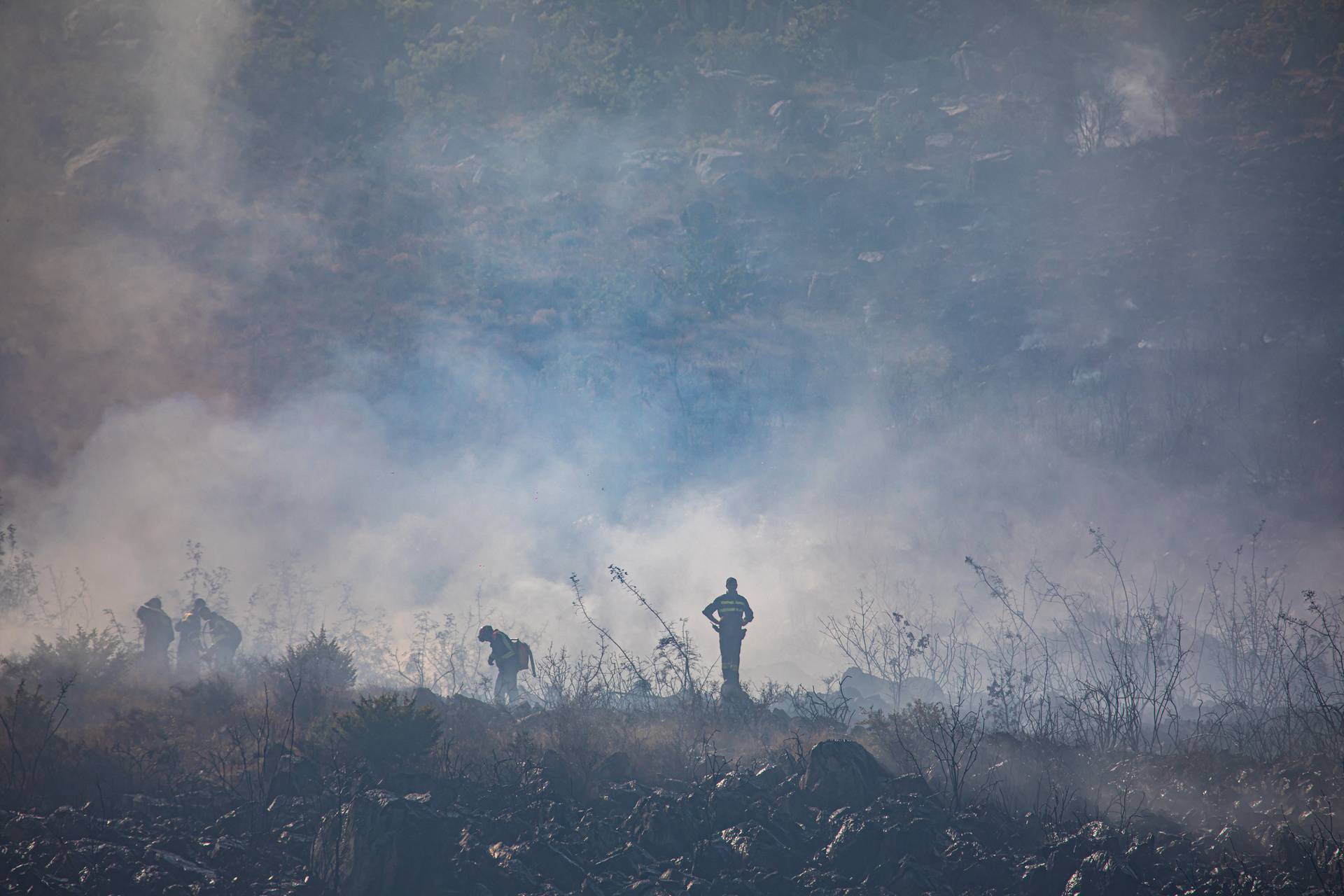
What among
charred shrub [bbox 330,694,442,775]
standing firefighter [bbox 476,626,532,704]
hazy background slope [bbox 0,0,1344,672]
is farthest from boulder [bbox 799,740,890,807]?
hazy background slope [bbox 0,0,1344,672]

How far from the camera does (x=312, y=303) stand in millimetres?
44906

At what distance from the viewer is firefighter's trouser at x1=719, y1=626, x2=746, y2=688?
47.0 feet

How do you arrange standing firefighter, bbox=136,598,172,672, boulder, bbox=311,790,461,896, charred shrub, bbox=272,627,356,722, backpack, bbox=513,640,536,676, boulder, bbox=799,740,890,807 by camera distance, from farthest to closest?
standing firefighter, bbox=136,598,172,672 < backpack, bbox=513,640,536,676 < charred shrub, bbox=272,627,356,722 < boulder, bbox=799,740,890,807 < boulder, bbox=311,790,461,896

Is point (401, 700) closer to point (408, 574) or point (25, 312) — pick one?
point (408, 574)

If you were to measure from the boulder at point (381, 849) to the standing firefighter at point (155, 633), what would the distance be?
30.9ft

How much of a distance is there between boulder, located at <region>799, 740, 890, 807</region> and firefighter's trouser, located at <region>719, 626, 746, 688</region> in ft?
12.8

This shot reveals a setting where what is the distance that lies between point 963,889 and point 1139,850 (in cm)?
166

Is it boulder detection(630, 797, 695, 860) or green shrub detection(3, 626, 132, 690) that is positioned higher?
green shrub detection(3, 626, 132, 690)

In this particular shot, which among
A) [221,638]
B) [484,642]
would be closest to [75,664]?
[221,638]

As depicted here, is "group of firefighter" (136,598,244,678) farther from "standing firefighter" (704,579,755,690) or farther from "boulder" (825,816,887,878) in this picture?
"boulder" (825,816,887,878)

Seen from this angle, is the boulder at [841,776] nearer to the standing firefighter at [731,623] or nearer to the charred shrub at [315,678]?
the standing firefighter at [731,623]

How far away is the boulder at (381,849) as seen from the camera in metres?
8.42

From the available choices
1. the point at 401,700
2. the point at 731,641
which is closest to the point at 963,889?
the point at 731,641

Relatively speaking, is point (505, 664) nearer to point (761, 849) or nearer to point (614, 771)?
point (614, 771)
